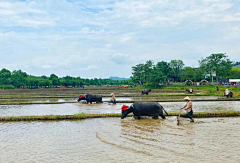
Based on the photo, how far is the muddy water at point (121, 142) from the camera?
692 cm

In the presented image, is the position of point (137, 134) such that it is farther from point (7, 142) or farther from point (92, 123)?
point (7, 142)

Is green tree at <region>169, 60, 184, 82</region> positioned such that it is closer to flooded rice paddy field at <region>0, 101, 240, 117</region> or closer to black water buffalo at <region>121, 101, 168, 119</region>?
flooded rice paddy field at <region>0, 101, 240, 117</region>

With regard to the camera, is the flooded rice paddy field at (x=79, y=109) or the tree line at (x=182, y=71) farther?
the tree line at (x=182, y=71)

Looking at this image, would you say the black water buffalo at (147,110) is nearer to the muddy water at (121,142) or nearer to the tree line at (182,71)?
the muddy water at (121,142)

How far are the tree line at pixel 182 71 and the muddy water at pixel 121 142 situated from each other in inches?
1940

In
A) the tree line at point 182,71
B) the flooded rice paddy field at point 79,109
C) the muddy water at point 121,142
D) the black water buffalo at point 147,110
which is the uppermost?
the tree line at point 182,71

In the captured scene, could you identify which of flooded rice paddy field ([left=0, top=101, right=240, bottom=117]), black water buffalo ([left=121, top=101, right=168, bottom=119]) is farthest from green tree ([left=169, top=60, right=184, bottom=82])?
black water buffalo ([left=121, top=101, right=168, bottom=119])

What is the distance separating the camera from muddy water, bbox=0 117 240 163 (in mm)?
6922

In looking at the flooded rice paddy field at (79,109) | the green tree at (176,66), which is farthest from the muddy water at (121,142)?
the green tree at (176,66)

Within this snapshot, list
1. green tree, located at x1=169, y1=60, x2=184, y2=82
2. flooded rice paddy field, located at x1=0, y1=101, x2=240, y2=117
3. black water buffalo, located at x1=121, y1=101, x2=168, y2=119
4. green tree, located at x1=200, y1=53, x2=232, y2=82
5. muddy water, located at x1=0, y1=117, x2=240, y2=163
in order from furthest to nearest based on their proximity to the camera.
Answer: green tree, located at x1=169, y1=60, x2=184, y2=82, green tree, located at x1=200, y1=53, x2=232, y2=82, flooded rice paddy field, located at x1=0, y1=101, x2=240, y2=117, black water buffalo, located at x1=121, y1=101, x2=168, y2=119, muddy water, located at x1=0, y1=117, x2=240, y2=163

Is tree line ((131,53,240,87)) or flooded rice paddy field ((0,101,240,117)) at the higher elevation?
tree line ((131,53,240,87))

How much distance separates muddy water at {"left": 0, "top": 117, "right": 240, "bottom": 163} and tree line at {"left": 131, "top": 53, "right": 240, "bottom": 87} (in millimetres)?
49279

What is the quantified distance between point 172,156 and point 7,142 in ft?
20.0

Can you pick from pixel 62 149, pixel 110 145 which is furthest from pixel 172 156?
pixel 62 149
